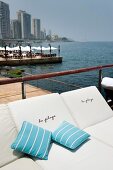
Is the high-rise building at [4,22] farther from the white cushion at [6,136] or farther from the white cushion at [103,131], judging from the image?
the white cushion at [6,136]

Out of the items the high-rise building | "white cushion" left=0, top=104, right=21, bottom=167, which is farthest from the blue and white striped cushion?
the high-rise building

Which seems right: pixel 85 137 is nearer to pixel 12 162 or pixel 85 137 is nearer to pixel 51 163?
pixel 51 163

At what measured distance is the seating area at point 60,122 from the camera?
7.59 feet

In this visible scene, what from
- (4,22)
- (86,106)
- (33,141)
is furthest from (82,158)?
(4,22)

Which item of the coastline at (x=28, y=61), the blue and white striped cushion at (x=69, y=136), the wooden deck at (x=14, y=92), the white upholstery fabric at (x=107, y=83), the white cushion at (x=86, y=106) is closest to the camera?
the blue and white striped cushion at (x=69, y=136)

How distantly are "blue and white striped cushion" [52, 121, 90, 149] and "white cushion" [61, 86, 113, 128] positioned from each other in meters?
0.37

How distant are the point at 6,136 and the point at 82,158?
2.90ft

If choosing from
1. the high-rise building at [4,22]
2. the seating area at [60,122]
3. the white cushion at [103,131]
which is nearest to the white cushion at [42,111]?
the seating area at [60,122]

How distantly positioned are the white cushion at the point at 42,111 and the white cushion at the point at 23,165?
0.45m

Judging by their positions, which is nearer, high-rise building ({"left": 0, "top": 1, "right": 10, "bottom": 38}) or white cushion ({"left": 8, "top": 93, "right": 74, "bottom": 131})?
white cushion ({"left": 8, "top": 93, "right": 74, "bottom": 131})

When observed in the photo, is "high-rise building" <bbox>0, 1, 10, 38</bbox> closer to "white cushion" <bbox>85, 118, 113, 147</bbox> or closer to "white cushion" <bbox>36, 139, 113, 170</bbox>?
"white cushion" <bbox>85, 118, 113, 147</bbox>

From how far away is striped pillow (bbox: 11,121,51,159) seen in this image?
95.3 inches

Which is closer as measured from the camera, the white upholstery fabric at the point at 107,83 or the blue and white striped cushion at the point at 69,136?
the blue and white striped cushion at the point at 69,136

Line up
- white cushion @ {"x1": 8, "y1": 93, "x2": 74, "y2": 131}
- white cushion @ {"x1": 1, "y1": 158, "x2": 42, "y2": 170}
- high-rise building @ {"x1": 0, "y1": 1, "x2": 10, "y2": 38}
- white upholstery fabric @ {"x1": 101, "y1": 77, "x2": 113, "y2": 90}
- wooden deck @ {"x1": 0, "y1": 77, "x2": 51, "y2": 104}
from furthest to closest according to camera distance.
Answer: high-rise building @ {"x1": 0, "y1": 1, "x2": 10, "y2": 38} → wooden deck @ {"x1": 0, "y1": 77, "x2": 51, "y2": 104} → white upholstery fabric @ {"x1": 101, "y1": 77, "x2": 113, "y2": 90} → white cushion @ {"x1": 8, "y1": 93, "x2": 74, "y2": 131} → white cushion @ {"x1": 1, "y1": 158, "x2": 42, "y2": 170}
